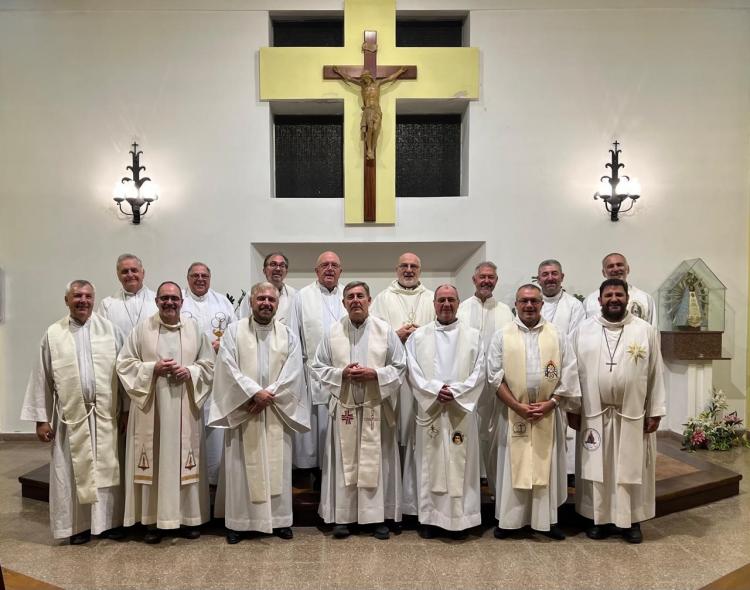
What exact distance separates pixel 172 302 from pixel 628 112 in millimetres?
5900

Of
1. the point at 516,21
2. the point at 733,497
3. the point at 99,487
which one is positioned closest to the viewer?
the point at 99,487

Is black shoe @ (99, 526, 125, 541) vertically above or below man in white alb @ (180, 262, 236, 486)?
below

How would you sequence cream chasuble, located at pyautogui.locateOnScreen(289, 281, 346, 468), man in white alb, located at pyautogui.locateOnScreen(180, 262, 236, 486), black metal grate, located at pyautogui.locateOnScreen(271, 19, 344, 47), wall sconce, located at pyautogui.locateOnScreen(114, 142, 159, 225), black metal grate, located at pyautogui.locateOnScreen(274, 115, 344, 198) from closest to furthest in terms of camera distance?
1. cream chasuble, located at pyautogui.locateOnScreen(289, 281, 346, 468)
2. man in white alb, located at pyautogui.locateOnScreen(180, 262, 236, 486)
3. wall sconce, located at pyautogui.locateOnScreen(114, 142, 159, 225)
4. black metal grate, located at pyautogui.locateOnScreen(271, 19, 344, 47)
5. black metal grate, located at pyautogui.locateOnScreen(274, 115, 344, 198)

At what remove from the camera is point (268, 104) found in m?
6.97

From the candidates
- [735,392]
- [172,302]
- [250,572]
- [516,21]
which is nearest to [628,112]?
[516,21]

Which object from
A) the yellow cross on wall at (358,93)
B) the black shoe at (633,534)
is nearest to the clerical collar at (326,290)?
the yellow cross on wall at (358,93)

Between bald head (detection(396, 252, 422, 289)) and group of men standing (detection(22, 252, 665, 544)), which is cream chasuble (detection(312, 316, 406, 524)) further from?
bald head (detection(396, 252, 422, 289))

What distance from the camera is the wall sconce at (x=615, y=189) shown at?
680 cm

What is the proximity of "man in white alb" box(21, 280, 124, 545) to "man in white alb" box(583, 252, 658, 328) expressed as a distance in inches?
163

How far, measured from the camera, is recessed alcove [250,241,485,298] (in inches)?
280

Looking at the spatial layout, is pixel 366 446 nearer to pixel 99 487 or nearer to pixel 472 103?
pixel 99 487

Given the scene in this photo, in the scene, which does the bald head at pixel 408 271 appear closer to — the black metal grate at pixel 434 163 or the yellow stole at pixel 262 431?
the yellow stole at pixel 262 431

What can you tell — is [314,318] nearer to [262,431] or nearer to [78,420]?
[262,431]

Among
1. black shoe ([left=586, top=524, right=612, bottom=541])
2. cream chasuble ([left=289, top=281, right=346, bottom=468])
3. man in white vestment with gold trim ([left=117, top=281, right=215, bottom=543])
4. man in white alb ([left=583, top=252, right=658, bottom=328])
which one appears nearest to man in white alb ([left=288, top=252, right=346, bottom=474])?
cream chasuble ([left=289, top=281, right=346, bottom=468])
